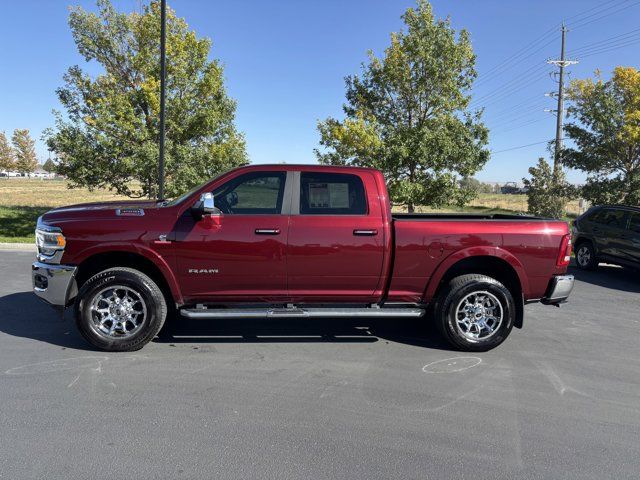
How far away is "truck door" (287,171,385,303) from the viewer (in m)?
4.80

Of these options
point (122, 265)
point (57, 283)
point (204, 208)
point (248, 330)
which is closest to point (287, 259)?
point (204, 208)

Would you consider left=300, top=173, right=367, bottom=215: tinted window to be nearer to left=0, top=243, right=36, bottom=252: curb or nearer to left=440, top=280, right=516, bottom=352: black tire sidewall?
left=440, top=280, right=516, bottom=352: black tire sidewall

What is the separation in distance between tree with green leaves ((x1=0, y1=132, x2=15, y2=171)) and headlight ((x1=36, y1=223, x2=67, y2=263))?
102968 millimetres

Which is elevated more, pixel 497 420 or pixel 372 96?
pixel 372 96

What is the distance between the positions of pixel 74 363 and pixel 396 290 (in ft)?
10.6

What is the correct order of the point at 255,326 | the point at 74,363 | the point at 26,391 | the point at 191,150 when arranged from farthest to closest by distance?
the point at 191,150
the point at 255,326
the point at 74,363
the point at 26,391

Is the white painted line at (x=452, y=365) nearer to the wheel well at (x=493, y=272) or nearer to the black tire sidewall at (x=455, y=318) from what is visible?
the black tire sidewall at (x=455, y=318)

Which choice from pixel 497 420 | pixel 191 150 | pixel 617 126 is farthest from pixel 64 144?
pixel 617 126

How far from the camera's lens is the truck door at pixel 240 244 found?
473cm

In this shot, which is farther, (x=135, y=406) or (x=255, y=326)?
(x=255, y=326)

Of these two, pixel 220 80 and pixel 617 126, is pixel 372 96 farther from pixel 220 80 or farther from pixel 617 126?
pixel 617 126

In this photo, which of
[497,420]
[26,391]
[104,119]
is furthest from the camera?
[104,119]

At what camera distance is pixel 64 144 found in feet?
41.9

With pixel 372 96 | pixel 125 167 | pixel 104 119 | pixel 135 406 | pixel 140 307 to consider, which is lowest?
pixel 135 406
